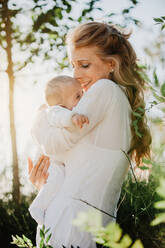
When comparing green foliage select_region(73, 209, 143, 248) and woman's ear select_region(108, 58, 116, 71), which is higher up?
woman's ear select_region(108, 58, 116, 71)

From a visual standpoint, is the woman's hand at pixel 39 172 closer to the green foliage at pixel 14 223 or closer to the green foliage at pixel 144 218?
the green foliage at pixel 144 218

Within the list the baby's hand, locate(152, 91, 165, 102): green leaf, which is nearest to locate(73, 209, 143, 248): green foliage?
locate(152, 91, 165, 102): green leaf

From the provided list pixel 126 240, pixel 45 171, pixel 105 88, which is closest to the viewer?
pixel 126 240

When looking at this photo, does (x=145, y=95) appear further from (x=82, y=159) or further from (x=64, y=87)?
(x=82, y=159)

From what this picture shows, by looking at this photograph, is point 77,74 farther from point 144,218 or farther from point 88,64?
point 144,218

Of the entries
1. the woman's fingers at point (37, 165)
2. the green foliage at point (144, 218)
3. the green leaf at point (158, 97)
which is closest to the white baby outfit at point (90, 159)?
the green foliage at point (144, 218)

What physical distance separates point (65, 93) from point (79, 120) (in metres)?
0.59

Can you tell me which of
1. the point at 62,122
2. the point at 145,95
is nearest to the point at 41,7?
the point at 145,95

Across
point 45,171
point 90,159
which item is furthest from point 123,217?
point 90,159

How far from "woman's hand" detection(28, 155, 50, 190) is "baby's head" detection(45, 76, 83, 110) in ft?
1.38

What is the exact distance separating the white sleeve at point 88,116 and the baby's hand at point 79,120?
1.6 inches

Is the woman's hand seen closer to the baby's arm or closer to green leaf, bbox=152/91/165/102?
the baby's arm

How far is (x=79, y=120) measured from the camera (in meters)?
1.54

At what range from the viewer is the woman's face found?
2008mm
